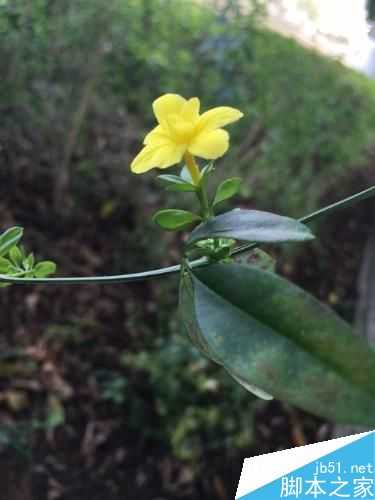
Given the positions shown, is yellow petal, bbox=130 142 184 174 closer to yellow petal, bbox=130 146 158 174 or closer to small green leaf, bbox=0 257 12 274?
yellow petal, bbox=130 146 158 174

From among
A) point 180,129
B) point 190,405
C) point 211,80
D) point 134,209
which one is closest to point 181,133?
point 180,129

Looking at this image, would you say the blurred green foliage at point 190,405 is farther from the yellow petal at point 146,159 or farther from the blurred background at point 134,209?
the yellow petal at point 146,159

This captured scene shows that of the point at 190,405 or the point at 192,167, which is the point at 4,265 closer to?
the point at 192,167

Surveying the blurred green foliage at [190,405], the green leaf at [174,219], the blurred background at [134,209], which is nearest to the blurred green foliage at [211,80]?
the blurred background at [134,209]

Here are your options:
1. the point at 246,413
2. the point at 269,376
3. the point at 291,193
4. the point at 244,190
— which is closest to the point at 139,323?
the point at 246,413

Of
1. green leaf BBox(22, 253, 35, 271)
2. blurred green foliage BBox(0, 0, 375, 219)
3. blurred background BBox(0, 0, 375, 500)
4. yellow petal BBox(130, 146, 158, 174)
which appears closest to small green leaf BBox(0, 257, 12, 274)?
green leaf BBox(22, 253, 35, 271)

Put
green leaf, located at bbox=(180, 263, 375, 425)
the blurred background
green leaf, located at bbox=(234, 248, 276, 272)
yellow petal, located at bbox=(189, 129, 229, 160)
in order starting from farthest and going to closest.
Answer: the blurred background, green leaf, located at bbox=(234, 248, 276, 272), yellow petal, located at bbox=(189, 129, 229, 160), green leaf, located at bbox=(180, 263, 375, 425)

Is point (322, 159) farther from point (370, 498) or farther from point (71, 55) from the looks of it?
point (370, 498)
